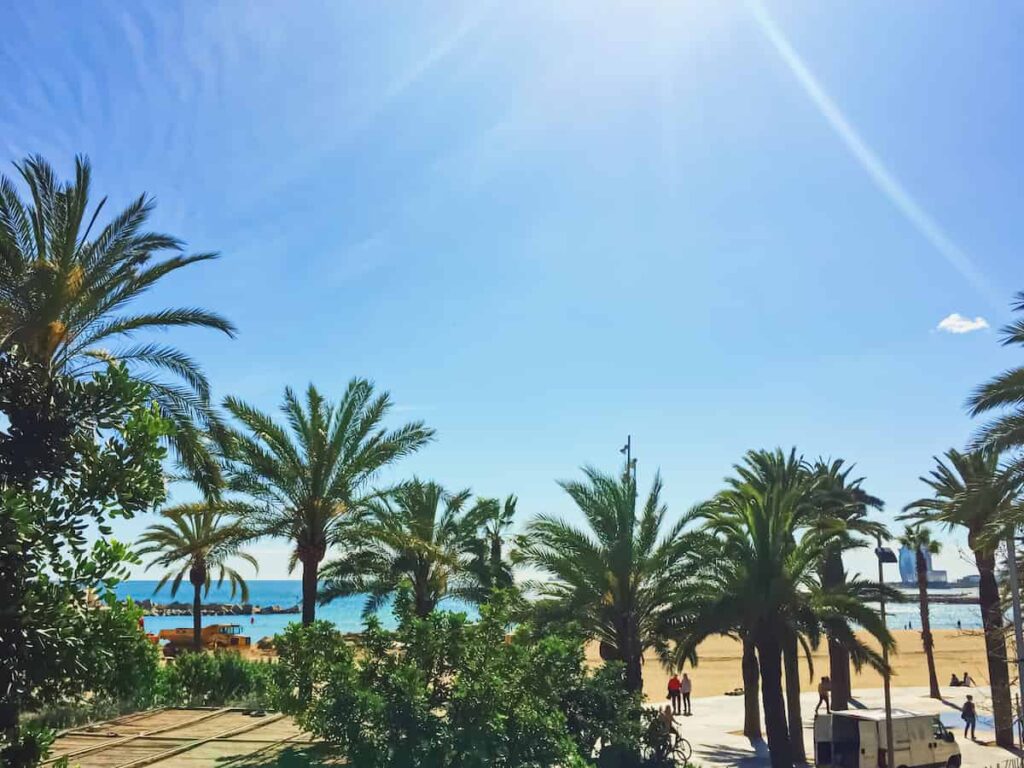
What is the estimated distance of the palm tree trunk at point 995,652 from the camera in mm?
21922

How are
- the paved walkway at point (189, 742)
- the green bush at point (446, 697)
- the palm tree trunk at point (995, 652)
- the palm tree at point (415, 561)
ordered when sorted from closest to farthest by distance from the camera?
the green bush at point (446, 697) → the paved walkway at point (189, 742) → the palm tree trunk at point (995, 652) → the palm tree at point (415, 561)

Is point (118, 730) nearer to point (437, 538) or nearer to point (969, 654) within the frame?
point (437, 538)

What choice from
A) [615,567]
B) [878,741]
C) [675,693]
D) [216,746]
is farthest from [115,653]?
[675,693]

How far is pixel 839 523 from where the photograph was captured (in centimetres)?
2355

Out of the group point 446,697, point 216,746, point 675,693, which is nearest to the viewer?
point 446,697

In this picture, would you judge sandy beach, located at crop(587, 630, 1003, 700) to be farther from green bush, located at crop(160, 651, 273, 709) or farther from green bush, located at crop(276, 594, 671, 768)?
green bush, located at crop(276, 594, 671, 768)

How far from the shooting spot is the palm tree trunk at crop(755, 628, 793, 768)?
17.5 metres

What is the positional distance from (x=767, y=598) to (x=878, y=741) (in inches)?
150

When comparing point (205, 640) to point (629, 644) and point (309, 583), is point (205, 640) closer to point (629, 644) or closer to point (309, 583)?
point (309, 583)

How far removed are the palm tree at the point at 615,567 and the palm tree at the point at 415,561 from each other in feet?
22.3

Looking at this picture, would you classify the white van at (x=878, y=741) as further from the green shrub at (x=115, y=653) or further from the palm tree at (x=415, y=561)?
the green shrub at (x=115, y=653)

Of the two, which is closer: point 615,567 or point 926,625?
point 615,567

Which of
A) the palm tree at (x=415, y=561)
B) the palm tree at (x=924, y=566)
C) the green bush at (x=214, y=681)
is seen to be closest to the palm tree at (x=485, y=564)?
the palm tree at (x=415, y=561)

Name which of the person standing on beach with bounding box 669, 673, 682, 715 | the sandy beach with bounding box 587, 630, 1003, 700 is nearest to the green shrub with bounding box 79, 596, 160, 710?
the person standing on beach with bounding box 669, 673, 682, 715
